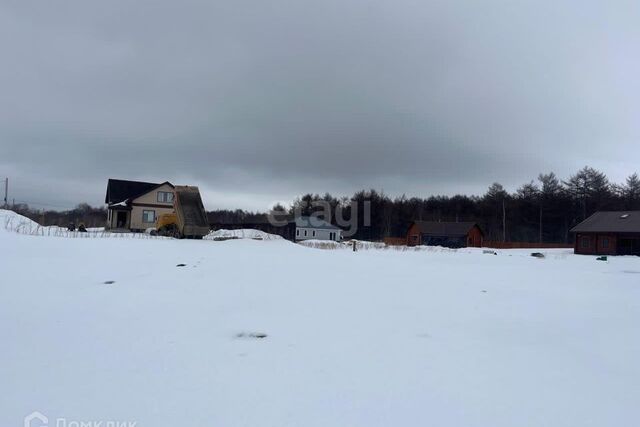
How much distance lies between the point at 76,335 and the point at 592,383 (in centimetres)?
536

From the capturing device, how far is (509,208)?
74562 millimetres

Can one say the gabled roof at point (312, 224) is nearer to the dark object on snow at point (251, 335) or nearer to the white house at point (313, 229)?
the white house at point (313, 229)

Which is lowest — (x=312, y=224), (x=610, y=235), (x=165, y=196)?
(x=610, y=235)

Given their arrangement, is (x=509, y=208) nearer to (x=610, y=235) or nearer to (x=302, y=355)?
(x=610, y=235)

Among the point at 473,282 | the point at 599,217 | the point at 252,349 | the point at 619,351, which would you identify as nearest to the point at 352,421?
the point at 252,349

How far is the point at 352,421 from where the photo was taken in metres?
2.92

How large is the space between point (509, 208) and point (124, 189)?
2521 inches

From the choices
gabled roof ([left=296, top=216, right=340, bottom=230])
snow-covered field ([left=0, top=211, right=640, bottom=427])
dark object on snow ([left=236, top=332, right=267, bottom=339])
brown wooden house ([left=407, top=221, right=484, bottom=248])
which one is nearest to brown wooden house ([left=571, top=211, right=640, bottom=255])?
brown wooden house ([left=407, top=221, right=484, bottom=248])

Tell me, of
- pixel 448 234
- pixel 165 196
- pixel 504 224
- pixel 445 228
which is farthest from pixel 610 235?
pixel 165 196

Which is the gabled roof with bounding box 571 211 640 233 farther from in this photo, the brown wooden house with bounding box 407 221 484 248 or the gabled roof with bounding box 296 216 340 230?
the gabled roof with bounding box 296 216 340 230

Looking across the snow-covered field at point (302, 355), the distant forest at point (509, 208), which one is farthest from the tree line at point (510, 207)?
the snow-covered field at point (302, 355)

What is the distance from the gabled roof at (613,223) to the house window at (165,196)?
41.6m

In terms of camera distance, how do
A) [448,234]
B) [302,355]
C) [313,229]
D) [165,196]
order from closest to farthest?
[302,355], [165,196], [448,234], [313,229]

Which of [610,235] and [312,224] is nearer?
[610,235]
